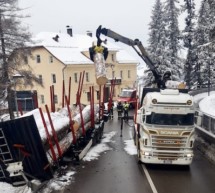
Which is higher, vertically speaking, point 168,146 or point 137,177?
point 168,146

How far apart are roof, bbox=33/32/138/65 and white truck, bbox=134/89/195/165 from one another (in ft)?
117

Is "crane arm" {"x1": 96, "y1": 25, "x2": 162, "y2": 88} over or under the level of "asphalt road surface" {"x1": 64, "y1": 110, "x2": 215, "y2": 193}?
over

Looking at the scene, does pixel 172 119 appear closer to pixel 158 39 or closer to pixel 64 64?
pixel 158 39

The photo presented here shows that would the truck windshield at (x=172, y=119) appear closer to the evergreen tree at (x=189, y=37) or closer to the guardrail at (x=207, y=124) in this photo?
the guardrail at (x=207, y=124)

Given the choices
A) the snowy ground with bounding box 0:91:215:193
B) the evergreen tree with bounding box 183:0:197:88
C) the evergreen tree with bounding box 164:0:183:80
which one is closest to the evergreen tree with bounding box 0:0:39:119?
the snowy ground with bounding box 0:91:215:193

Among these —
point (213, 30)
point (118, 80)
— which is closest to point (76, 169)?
point (213, 30)

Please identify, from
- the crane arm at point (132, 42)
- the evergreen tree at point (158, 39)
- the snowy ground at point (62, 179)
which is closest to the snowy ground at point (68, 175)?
the snowy ground at point (62, 179)

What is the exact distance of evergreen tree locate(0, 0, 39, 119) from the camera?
90.2 feet

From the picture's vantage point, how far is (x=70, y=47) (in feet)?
181

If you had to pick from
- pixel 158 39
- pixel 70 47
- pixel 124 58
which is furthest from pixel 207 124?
pixel 124 58

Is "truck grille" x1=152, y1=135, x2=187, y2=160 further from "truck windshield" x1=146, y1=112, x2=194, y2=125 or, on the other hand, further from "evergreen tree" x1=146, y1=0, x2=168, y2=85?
"evergreen tree" x1=146, y1=0, x2=168, y2=85

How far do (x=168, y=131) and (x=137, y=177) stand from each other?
2.23m

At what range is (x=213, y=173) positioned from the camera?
13.8 meters

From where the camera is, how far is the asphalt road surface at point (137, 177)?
12023 millimetres
